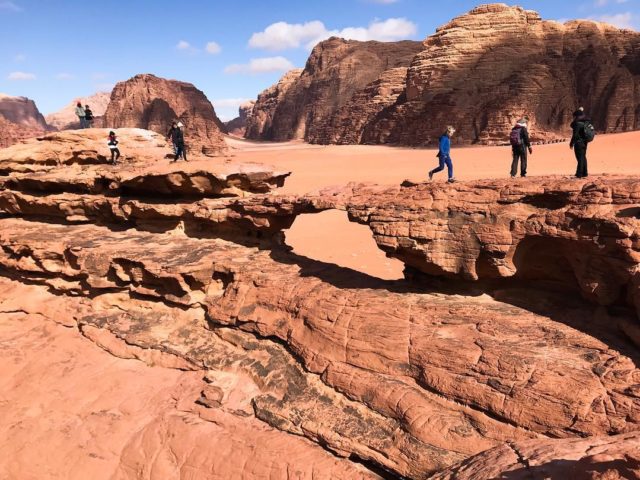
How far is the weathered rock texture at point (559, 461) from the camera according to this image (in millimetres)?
2934

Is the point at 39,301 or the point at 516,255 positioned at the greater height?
the point at 516,255

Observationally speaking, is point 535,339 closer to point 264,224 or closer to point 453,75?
point 264,224

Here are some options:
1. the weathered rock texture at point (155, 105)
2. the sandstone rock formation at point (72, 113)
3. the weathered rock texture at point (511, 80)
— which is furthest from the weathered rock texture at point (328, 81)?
the sandstone rock formation at point (72, 113)

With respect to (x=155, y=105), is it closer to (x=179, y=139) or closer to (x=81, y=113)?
(x=81, y=113)

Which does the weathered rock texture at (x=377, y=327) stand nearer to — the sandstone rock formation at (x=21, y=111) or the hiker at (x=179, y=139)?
the hiker at (x=179, y=139)

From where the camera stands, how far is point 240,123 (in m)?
116

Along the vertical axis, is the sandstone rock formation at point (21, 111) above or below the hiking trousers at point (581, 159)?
above

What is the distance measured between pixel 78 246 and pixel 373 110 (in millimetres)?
47975

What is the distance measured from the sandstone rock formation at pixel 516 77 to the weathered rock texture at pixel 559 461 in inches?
1446

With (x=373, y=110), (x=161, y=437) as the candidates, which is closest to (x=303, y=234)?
(x=161, y=437)

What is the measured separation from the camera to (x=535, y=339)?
5098 millimetres

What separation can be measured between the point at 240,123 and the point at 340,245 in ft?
353

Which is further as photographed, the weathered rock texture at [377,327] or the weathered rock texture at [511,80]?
the weathered rock texture at [511,80]

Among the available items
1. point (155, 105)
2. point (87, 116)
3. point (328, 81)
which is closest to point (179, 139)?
Result: point (87, 116)
